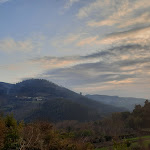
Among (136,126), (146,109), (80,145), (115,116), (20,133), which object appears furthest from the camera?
(115,116)

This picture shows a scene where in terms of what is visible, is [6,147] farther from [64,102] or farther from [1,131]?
[64,102]

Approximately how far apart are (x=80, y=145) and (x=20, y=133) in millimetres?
4906

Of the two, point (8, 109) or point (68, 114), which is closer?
point (68, 114)

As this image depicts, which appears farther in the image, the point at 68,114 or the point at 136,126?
the point at 68,114

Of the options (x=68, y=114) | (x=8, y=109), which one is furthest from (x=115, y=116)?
(x=8, y=109)

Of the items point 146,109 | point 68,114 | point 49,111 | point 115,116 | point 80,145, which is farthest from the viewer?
point 49,111

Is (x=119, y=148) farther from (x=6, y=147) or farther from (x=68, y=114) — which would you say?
(x=68, y=114)

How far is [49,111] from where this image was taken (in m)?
130

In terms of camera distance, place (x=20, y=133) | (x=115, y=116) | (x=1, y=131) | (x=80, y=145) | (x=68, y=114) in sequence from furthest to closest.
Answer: (x=68, y=114) → (x=115, y=116) → (x=20, y=133) → (x=1, y=131) → (x=80, y=145)

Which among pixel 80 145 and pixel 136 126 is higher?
pixel 80 145

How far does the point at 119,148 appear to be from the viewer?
10.4 meters

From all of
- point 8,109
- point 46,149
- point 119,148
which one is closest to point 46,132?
point 46,149

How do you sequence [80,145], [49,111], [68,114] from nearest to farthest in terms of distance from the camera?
[80,145], [68,114], [49,111]

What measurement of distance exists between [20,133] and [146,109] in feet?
149
